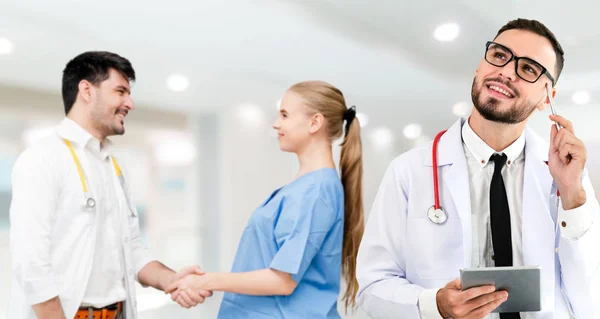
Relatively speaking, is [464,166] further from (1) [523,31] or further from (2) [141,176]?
(2) [141,176]

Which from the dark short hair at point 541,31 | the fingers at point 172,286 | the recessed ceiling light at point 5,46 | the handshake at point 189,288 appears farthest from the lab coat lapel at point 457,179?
the recessed ceiling light at point 5,46

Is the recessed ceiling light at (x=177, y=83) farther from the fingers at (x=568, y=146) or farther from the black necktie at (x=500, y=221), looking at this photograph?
the fingers at (x=568, y=146)

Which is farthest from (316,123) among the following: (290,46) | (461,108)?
(461,108)

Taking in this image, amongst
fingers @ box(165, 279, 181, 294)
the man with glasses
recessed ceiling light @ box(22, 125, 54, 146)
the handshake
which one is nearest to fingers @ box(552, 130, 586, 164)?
the man with glasses

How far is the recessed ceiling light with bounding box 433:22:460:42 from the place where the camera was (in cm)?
272

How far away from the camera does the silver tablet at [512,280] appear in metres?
1.46

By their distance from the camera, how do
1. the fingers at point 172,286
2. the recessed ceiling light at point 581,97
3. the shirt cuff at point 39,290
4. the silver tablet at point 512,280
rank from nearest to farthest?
the silver tablet at point 512,280 < the shirt cuff at point 39,290 < the fingers at point 172,286 < the recessed ceiling light at point 581,97

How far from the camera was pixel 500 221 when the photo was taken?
1.76 metres

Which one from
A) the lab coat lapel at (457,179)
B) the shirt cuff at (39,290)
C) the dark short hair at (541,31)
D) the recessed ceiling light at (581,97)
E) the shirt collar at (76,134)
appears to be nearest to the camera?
the lab coat lapel at (457,179)

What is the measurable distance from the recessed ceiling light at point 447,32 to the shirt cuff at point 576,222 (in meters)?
1.27

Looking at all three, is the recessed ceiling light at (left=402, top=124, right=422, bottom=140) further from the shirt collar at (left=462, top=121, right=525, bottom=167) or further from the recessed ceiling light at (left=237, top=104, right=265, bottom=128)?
the shirt collar at (left=462, top=121, right=525, bottom=167)

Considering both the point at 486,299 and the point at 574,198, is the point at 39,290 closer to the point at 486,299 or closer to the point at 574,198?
the point at 486,299

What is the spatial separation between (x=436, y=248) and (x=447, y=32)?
4.25ft

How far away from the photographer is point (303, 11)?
2895 mm
